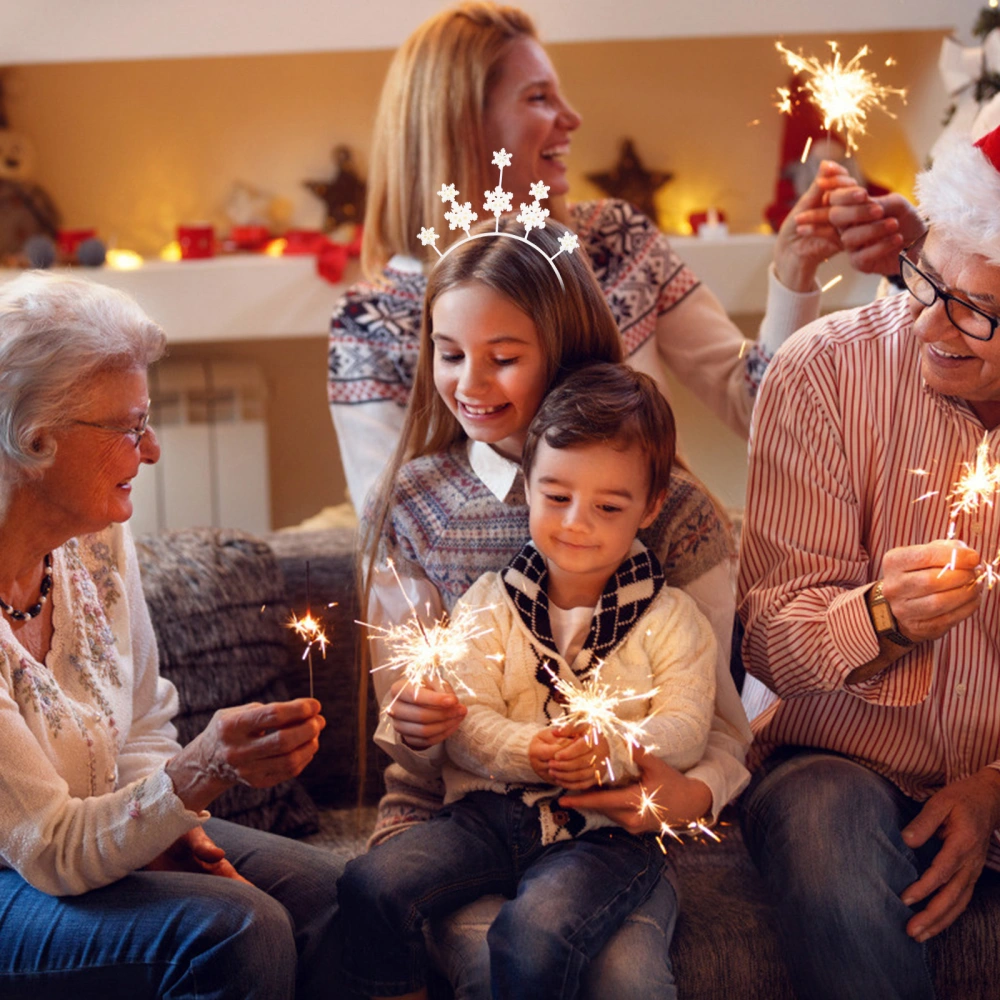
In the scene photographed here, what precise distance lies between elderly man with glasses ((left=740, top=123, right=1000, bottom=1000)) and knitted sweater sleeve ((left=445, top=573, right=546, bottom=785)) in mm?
316

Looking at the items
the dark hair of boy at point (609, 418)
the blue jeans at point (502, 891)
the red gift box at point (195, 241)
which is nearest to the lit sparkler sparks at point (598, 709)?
the blue jeans at point (502, 891)

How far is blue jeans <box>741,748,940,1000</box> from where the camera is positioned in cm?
145

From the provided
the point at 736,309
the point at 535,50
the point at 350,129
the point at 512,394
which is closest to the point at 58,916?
the point at 512,394

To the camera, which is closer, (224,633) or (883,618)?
(883,618)

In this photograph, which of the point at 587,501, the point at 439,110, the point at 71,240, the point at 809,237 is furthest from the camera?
the point at 71,240

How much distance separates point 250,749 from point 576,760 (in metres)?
0.34

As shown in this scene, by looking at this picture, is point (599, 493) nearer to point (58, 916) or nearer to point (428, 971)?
point (428, 971)

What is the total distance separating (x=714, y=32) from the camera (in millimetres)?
2975

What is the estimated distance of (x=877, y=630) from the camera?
1.44 meters

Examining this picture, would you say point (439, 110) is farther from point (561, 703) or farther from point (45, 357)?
point (561, 703)

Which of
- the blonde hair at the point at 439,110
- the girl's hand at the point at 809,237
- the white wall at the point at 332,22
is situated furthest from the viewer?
the white wall at the point at 332,22

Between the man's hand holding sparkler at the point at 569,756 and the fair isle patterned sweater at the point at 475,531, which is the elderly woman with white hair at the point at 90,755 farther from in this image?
the fair isle patterned sweater at the point at 475,531

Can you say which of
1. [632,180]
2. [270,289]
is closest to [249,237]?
[270,289]

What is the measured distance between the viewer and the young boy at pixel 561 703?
142 cm
